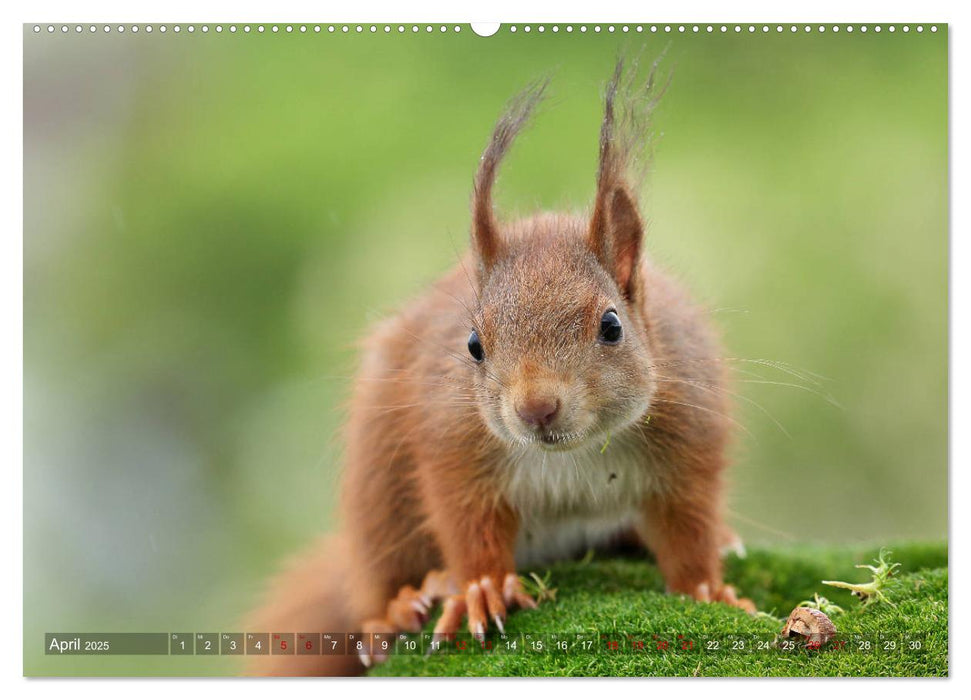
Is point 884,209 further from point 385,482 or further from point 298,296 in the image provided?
point 298,296

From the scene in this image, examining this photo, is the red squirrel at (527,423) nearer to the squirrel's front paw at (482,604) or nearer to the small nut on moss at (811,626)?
the squirrel's front paw at (482,604)

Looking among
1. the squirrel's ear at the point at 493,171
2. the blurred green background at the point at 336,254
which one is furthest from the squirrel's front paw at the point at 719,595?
the squirrel's ear at the point at 493,171

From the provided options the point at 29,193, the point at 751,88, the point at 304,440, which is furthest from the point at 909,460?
the point at 29,193

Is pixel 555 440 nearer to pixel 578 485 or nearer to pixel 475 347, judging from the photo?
pixel 475 347

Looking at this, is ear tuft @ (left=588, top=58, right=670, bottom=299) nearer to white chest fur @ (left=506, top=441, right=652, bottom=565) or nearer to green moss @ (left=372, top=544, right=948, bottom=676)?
white chest fur @ (left=506, top=441, right=652, bottom=565)

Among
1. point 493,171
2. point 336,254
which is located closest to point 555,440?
point 493,171

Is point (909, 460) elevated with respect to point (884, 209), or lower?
lower

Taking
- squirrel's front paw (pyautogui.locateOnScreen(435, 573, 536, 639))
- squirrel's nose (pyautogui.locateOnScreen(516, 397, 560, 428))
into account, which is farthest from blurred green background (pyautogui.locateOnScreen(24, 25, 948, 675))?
squirrel's front paw (pyautogui.locateOnScreen(435, 573, 536, 639))
